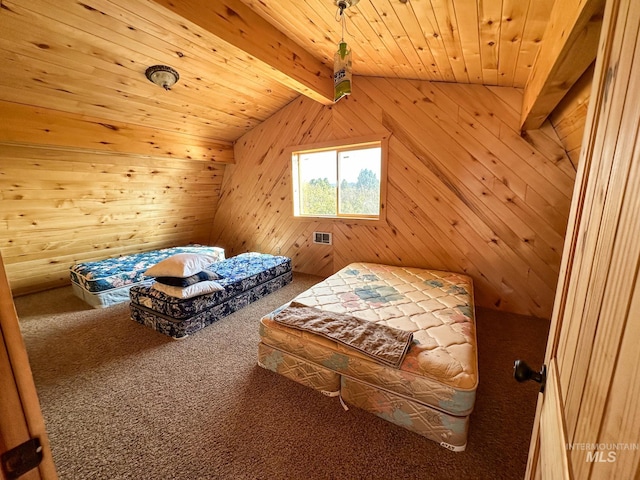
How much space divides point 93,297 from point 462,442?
3.71 metres

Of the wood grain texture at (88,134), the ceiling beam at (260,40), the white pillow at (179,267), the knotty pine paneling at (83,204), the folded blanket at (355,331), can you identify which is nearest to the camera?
the folded blanket at (355,331)

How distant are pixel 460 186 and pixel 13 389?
3277mm

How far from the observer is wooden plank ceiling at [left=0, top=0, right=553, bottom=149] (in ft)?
5.20

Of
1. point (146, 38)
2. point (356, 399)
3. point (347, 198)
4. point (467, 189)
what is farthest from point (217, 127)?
point (356, 399)

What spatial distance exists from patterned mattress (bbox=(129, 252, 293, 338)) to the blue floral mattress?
349 mm

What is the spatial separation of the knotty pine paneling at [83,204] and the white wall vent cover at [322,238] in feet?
6.88

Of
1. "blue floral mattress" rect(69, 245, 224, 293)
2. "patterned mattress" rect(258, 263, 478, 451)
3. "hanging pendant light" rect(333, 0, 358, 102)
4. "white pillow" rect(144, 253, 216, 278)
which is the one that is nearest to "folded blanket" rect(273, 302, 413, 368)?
"patterned mattress" rect(258, 263, 478, 451)

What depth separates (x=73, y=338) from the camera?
238cm

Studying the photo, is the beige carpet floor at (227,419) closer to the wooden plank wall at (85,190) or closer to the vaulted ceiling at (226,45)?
the wooden plank wall at (85,190)

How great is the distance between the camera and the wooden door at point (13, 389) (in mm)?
448

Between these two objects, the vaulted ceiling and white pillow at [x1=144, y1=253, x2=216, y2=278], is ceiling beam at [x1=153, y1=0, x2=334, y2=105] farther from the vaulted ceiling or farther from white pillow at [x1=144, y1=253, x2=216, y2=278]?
white pillow at [x1=144, y1=253, x2=216, y2=278]

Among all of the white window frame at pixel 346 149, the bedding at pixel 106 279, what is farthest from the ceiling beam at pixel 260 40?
the bedding at pixel 106 279

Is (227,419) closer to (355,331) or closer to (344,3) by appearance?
(355,331)

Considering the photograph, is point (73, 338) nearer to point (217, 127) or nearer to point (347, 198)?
point (217, 127)
